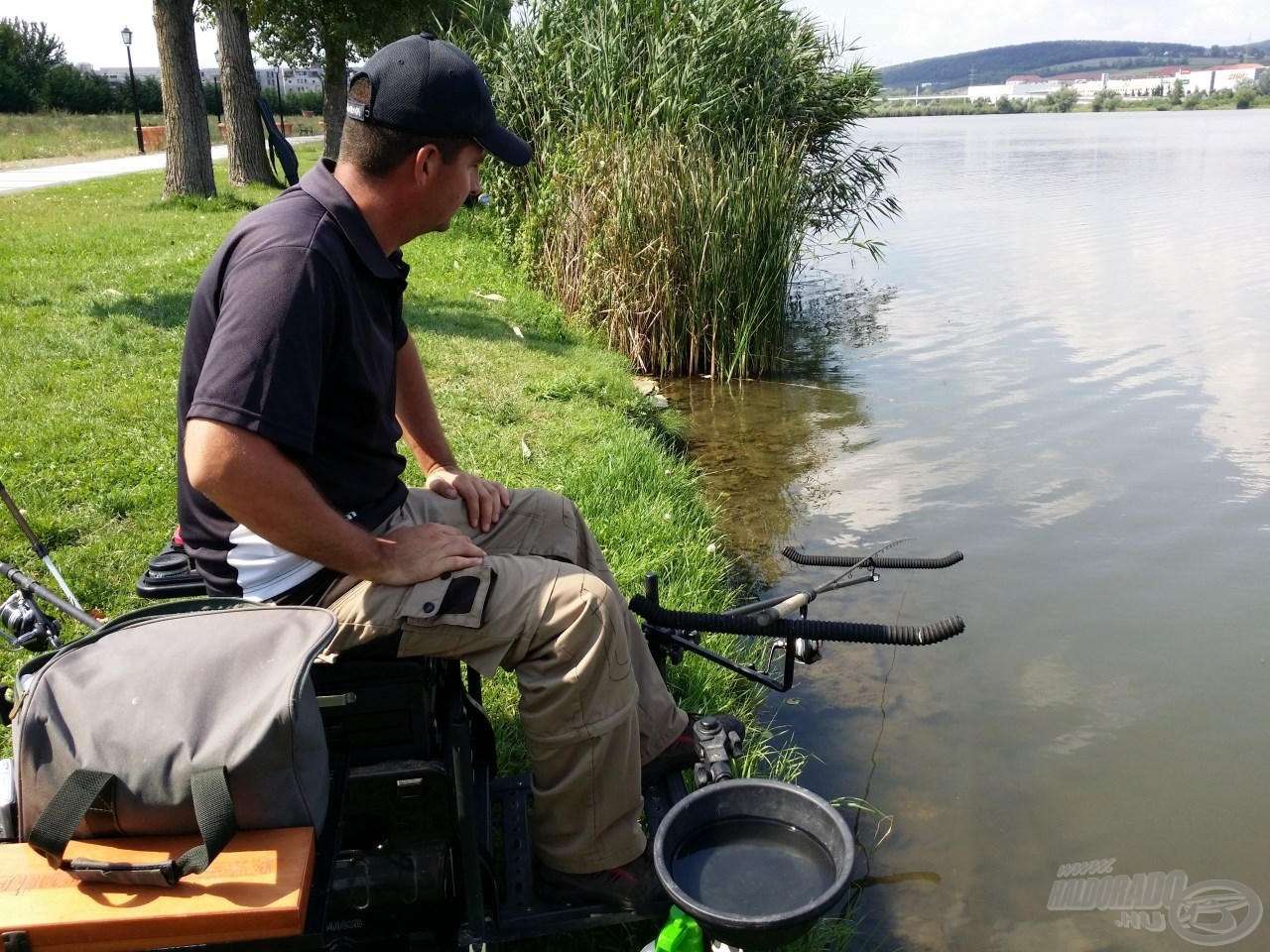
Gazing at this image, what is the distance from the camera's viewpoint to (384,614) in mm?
2205

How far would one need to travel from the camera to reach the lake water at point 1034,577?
3.44 m

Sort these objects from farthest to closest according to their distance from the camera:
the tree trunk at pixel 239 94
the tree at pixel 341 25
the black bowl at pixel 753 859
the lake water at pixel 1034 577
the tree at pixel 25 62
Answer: the tree at pixel 25 62
the tree at pixel 341 25
the tree trunk at pixel 239 94
the lake water at pixel 1034 577
the black bowl at pixel 753 859

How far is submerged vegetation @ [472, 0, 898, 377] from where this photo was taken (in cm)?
889

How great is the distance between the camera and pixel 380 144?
236 cm

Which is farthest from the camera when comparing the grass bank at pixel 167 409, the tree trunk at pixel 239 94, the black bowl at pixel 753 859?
the tree trunk at pixel 239 94

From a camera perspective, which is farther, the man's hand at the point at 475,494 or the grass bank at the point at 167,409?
the grass bank at the point at 167,409

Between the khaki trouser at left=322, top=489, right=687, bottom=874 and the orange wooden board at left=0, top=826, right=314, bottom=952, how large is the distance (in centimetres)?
55

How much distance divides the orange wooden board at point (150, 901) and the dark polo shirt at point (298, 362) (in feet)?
2.29

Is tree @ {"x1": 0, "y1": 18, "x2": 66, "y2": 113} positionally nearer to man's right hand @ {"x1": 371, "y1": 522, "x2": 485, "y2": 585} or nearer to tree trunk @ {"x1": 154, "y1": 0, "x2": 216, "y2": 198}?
tree trunk @ {"x1": 154, "y1": 0, "x2": 216, "y2": 198}

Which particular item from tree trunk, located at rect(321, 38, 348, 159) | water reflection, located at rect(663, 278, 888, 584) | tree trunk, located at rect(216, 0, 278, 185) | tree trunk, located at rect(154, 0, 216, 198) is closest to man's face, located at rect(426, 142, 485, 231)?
water reflection, located at rect(663, 278, 888, 584)

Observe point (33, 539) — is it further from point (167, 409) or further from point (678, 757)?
point (167, 409)

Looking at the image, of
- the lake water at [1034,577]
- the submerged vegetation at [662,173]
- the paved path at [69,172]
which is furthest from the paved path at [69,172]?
the lake water at [1034,577]

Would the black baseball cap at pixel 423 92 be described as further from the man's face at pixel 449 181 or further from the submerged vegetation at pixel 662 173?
the submerged vegetation at pixel 662 173

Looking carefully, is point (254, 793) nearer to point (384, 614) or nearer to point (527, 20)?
point (384, 614)
